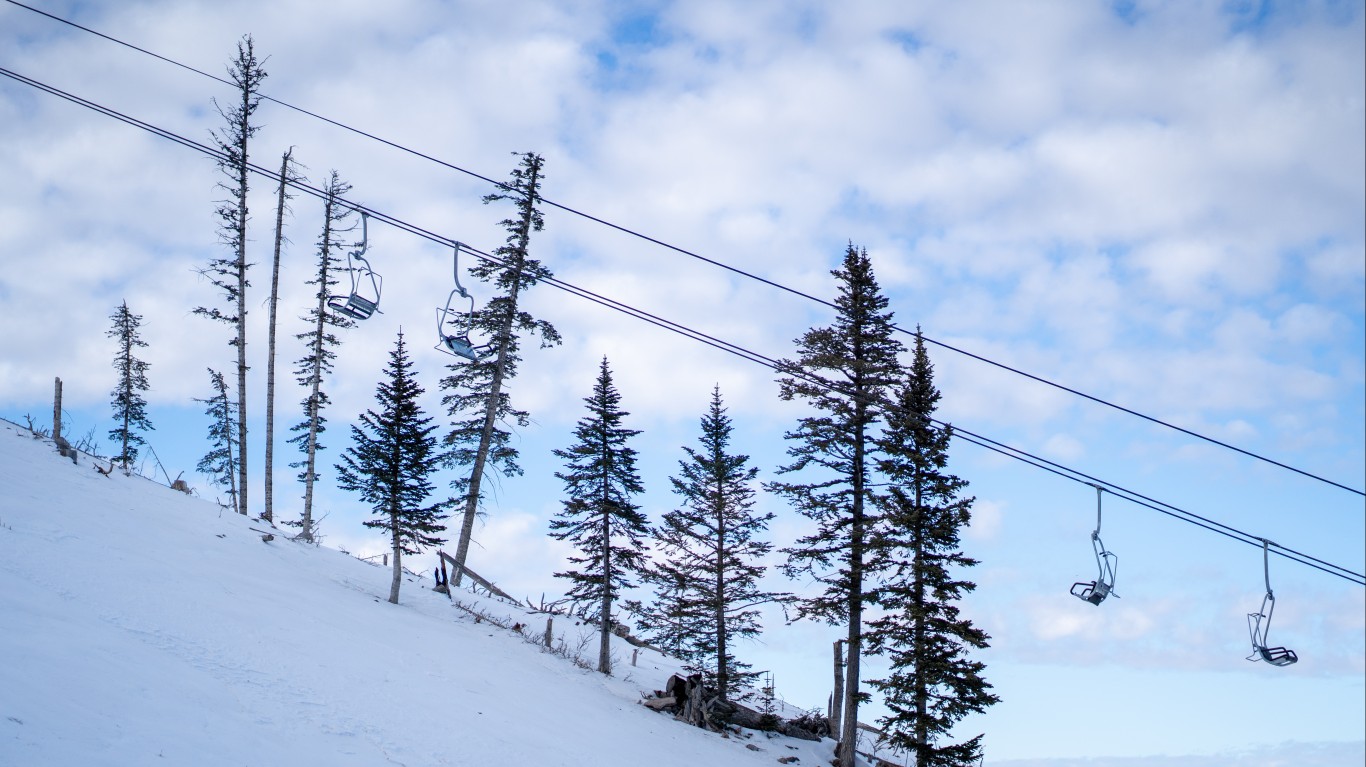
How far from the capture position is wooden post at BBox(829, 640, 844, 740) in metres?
29.0

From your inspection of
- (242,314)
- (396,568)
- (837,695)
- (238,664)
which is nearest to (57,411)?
(242,314)

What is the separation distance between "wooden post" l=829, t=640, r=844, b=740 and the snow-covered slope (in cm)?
283

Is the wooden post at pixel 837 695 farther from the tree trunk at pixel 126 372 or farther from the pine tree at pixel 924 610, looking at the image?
the tree trunk at pixel 126 372

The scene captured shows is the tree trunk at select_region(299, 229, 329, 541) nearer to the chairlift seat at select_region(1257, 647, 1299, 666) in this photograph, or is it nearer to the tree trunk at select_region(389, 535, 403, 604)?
the tree trunk at select_region(389, 535, 403, 604)

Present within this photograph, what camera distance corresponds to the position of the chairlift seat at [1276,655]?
1255 centimetres

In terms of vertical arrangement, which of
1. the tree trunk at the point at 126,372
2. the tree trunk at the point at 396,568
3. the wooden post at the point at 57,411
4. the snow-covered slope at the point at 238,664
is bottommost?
the snow-covered slope at the point at 238,664

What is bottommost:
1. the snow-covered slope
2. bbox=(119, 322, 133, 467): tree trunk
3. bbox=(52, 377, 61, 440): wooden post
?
the snow-covered slope

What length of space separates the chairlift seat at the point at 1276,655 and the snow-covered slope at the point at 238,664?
11444mm

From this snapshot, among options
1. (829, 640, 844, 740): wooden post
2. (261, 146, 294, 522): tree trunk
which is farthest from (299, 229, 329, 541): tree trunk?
(829, 640, 844, 740): wooden post

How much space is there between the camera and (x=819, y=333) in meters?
26.5

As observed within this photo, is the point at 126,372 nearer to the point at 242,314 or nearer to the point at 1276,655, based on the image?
the point at 242,314

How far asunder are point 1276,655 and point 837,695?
1887cm

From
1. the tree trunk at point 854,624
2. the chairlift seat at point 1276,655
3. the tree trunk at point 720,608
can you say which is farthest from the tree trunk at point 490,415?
the chairlift seat at point 1276,655

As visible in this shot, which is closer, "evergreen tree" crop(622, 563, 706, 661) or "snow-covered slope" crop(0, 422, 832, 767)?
"snow-covered slope" crop(0, 422, 832, 767)
